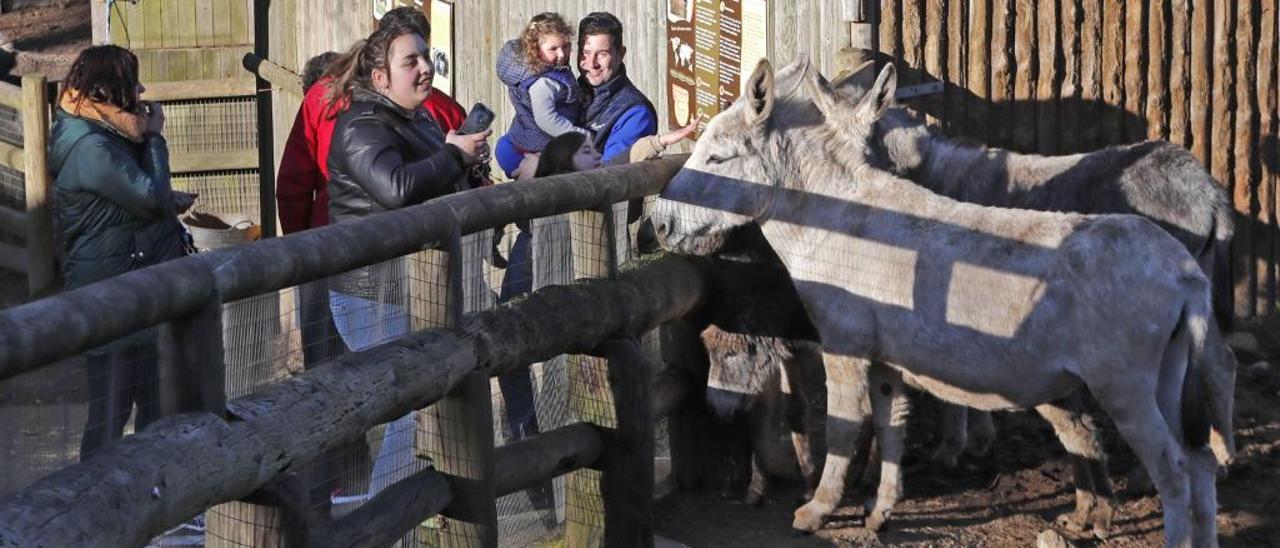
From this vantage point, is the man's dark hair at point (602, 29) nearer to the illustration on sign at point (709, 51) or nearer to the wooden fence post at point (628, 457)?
the wooden fence post at point (628, 457)

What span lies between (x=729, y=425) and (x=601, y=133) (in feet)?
5.02

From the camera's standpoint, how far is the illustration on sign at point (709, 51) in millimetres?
9953

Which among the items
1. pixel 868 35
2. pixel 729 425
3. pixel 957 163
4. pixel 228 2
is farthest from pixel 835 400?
pixel 228 2

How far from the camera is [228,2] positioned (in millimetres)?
14352

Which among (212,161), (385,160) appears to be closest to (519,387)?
(385,160)

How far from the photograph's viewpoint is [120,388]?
475 centimetres

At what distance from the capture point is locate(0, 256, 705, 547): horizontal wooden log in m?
3.20

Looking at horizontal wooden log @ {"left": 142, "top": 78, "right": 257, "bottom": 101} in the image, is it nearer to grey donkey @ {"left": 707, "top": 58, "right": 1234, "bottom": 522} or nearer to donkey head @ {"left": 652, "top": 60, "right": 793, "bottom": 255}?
grey donkey @ {"left": 707, "top": 58, "right": 1234, "bottom": 522}

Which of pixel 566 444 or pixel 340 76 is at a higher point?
pixel 340 76

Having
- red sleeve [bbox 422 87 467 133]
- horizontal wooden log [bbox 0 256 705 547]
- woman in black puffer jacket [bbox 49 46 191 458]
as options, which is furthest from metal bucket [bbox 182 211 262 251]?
horizontal wooden log [bbox 0 256 705 547]

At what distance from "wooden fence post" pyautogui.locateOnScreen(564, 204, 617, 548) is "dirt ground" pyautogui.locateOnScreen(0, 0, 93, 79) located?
40.8 ft

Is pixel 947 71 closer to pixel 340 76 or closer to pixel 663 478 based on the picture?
pixel 663 478

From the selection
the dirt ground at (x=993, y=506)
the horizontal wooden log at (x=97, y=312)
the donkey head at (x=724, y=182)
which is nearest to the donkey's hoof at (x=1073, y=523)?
the dirt ground at (x=993, y=506)

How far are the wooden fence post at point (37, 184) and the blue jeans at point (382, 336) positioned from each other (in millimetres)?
6794
